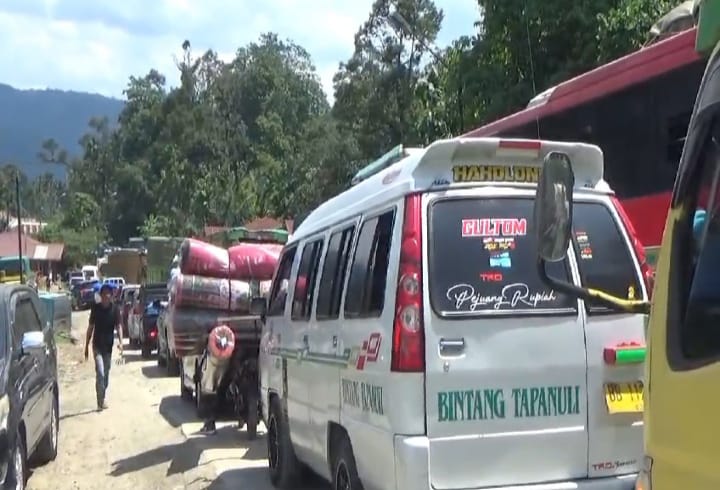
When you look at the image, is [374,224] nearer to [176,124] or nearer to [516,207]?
Result: [516,207]

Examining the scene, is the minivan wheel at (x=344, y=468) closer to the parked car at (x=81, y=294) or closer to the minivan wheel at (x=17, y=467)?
the minivan wheel at (x=17, y=467)

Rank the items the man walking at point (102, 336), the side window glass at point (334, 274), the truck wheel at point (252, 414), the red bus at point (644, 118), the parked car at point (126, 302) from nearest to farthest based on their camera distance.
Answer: the side window glass at point (334, 274) → the red bus at point (644, 118) → the truck wheel at point (252, 414) → the man walking at point (102, 336) → the parked car at point (126, 302)

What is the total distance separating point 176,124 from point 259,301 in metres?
71.5

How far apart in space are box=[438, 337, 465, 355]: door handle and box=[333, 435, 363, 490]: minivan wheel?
1261mm

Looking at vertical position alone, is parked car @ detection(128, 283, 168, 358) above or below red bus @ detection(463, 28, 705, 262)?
below

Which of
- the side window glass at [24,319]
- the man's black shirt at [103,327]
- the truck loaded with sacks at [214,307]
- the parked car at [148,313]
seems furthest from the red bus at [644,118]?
the parked car at [148,313]

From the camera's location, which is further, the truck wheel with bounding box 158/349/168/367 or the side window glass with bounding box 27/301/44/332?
the truck wheel with bounding box 158/349/168/367

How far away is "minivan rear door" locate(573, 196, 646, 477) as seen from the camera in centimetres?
545

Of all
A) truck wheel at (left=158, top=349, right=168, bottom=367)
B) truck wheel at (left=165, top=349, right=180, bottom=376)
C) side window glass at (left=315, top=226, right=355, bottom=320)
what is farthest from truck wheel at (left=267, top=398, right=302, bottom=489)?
truck wheel at (left=158, top=349, right=168, bottom=367)

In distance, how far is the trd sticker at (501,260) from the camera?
17.7ft

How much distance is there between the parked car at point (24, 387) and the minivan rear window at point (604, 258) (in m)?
4.76

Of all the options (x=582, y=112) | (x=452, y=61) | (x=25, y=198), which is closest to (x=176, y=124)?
(x=452, y=61)

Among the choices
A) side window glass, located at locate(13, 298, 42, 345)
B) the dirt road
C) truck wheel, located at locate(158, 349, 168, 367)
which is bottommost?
the dirt road

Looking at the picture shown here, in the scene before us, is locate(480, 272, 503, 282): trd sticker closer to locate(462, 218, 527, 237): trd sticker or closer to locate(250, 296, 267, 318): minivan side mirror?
locate(462, 218, 527, 237): trd sticker
